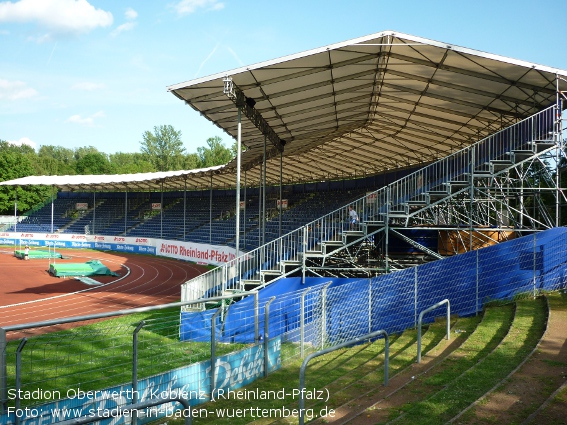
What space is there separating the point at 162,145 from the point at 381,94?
9627 centimetres

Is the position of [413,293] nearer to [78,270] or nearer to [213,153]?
[78,270]

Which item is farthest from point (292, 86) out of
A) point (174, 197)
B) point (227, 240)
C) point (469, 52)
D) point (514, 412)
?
point (174, 197)

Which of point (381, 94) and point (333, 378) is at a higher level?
point (381, 94)

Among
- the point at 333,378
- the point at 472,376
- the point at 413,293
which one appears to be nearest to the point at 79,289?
the point at 413,293

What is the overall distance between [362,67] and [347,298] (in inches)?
322

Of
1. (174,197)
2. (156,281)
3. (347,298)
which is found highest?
(174,197)

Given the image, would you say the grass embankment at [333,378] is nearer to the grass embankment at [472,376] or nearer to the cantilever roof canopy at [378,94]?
the grass embankment at [472,376]

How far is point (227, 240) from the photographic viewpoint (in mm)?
36781

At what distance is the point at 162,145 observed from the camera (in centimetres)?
11100

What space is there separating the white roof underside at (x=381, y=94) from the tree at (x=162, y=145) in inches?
3325

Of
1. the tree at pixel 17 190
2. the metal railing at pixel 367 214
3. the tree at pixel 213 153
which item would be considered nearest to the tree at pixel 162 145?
the tree at pixel 213 153

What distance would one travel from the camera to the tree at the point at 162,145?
110 m

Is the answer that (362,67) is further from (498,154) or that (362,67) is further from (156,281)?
(156,281)

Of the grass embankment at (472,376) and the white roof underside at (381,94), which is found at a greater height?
the white roof underside at (381,94)
